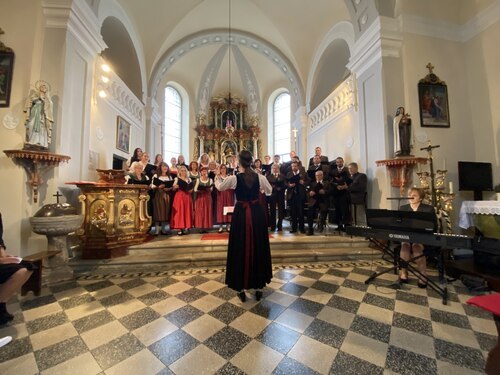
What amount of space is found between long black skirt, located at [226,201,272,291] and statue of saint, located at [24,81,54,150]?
12.7ft

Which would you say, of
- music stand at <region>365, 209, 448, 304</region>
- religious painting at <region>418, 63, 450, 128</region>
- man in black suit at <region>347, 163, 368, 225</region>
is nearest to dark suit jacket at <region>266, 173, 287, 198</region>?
man in black suit at <region>347, 163, 368, 225</region>

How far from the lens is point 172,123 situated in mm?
12516

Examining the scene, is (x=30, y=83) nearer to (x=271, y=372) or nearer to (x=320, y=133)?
(x=271, y=372)

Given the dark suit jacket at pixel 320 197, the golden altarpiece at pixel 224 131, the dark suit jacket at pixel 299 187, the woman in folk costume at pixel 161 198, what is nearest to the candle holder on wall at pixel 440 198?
the dark suit jacket at pixel 320 197

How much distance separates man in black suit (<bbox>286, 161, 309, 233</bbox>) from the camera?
5312 mm

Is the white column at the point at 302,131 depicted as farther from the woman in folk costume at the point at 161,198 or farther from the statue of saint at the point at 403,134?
the woman in folk costume at the point at 161,198

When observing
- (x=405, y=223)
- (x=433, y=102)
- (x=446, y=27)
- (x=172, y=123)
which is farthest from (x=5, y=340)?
(x=172, y=123)

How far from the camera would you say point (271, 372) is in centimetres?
157

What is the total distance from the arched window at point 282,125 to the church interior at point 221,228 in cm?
451

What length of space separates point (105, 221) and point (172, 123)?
9.79 metres

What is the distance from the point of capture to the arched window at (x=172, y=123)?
12.2 metres

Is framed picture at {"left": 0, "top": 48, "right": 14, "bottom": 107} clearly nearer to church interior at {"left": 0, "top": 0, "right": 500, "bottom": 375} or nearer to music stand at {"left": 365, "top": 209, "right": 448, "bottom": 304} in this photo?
church interior at {"left": 0, "top": 0, "right": 500, "bottom": 375}

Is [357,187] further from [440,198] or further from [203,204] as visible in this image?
[203,204]

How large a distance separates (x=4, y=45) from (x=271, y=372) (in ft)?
22.3
